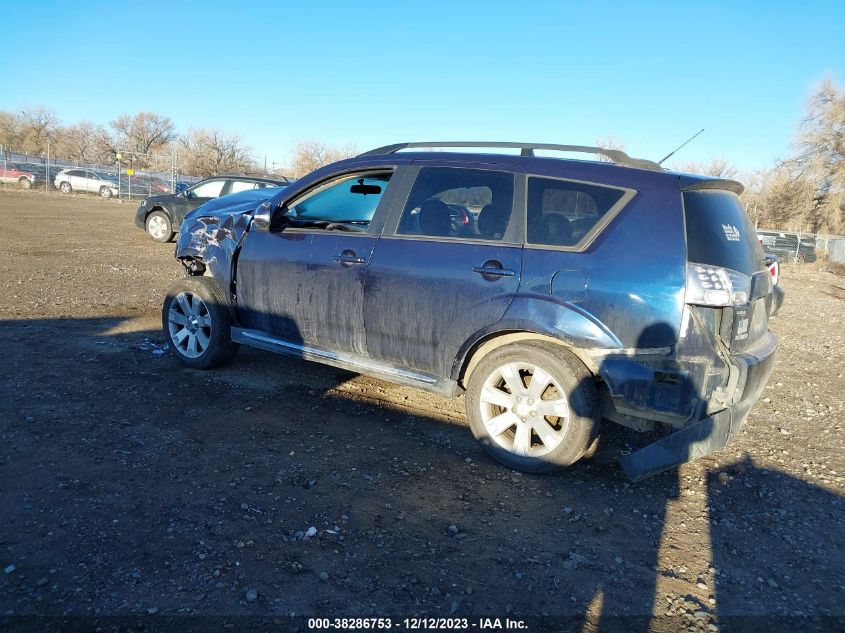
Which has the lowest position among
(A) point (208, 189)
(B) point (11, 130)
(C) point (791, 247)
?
(C) point (791, 247)

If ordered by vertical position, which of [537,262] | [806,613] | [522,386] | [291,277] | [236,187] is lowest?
[806,613]

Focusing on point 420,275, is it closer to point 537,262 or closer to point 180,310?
point 537,262

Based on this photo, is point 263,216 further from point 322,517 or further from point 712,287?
point 712,287

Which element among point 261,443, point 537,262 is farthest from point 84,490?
point 537,262

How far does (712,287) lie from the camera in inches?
127

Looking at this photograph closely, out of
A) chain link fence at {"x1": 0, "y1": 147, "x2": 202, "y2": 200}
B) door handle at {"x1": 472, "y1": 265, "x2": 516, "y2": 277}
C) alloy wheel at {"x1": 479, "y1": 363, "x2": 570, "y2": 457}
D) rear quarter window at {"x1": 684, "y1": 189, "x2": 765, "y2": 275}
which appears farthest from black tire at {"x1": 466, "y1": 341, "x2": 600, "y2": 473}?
chain link fence at {"x1": 0, "y1": 147, "x2": 202, "y2": 200}

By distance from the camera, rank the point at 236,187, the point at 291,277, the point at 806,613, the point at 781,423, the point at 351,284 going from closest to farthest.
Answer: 1. the point at 806,613
2. the point at 351,284
3. the point at 291,277
4. the point at 781,423
5. the point at 236,187

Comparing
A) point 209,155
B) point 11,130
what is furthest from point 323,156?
point 11,130

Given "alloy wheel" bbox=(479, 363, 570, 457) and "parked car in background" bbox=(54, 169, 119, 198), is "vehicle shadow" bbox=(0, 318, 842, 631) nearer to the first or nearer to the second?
"alloy wheel" bbox=(479, 363, 570, 457)

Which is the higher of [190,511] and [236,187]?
[236,187]

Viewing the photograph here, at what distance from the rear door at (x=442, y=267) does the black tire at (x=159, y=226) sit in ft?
40.5

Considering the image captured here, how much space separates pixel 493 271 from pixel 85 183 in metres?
37.4

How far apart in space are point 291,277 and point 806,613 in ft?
12.0

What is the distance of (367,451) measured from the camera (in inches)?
154
